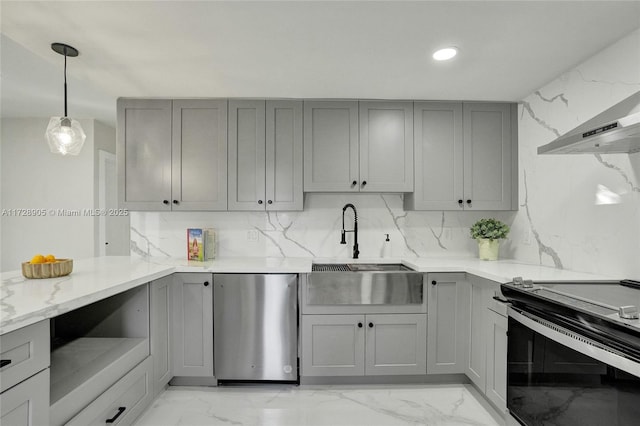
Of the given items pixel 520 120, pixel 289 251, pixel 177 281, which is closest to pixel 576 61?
pixel 520 120

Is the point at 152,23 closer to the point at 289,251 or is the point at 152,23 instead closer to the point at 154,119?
the point at 154,119

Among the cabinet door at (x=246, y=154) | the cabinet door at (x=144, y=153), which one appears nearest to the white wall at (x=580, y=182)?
the cabinet door at (x=246, y=154)

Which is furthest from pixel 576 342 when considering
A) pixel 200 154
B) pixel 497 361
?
pixel 200 154

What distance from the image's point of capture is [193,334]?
91.4 inches

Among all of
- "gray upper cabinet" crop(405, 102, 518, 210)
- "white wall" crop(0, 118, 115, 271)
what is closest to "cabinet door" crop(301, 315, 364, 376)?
"gray upper cabinet" crop(405, 102, 518, 210)

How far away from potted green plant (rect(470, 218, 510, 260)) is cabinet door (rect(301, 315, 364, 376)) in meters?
1.23

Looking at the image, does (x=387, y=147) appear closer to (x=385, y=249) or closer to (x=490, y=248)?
(x=385, y=249)

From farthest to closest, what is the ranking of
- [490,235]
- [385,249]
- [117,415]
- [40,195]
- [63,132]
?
[40,195] → [385,249] → [490,235] → [63,132] → [117,415]

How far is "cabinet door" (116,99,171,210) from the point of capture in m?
2.70

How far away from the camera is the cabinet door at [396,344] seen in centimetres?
234

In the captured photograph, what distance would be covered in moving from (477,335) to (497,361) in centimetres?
26

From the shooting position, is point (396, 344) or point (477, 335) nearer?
point (477, 335)

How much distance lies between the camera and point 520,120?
270cm

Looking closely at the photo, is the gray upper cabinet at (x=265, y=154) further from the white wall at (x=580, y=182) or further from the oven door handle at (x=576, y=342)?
the white wall at (x=580, y=182)
